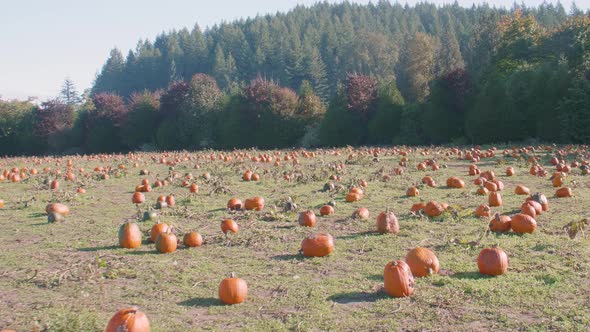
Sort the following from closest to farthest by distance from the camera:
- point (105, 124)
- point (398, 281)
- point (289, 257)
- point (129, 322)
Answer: point (129, 322), point (398, 281), point (289, 257), point (105, 124)

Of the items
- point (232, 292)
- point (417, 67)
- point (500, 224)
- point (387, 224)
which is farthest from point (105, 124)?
point (232, 292)

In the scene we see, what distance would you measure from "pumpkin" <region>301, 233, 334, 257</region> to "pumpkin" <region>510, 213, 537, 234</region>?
2653 mm

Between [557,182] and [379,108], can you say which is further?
[379,108]

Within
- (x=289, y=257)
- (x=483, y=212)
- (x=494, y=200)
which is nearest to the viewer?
(x=289, y=257)

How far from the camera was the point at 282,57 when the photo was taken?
108 meters

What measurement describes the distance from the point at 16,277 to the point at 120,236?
154cm

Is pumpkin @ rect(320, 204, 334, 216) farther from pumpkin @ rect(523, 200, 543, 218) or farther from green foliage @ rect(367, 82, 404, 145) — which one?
green foliage @ rect(367, 82, 404, 145)

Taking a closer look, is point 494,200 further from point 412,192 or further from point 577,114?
point 577,114

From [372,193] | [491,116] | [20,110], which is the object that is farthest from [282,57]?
[372,193]

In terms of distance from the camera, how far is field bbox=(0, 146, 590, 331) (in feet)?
15.3

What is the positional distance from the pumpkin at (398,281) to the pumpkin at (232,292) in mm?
1342

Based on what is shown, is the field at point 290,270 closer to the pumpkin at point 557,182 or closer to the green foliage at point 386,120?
the pumpkin at point 557,182

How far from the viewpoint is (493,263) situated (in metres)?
5.64

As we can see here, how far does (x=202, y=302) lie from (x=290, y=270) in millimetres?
1278
